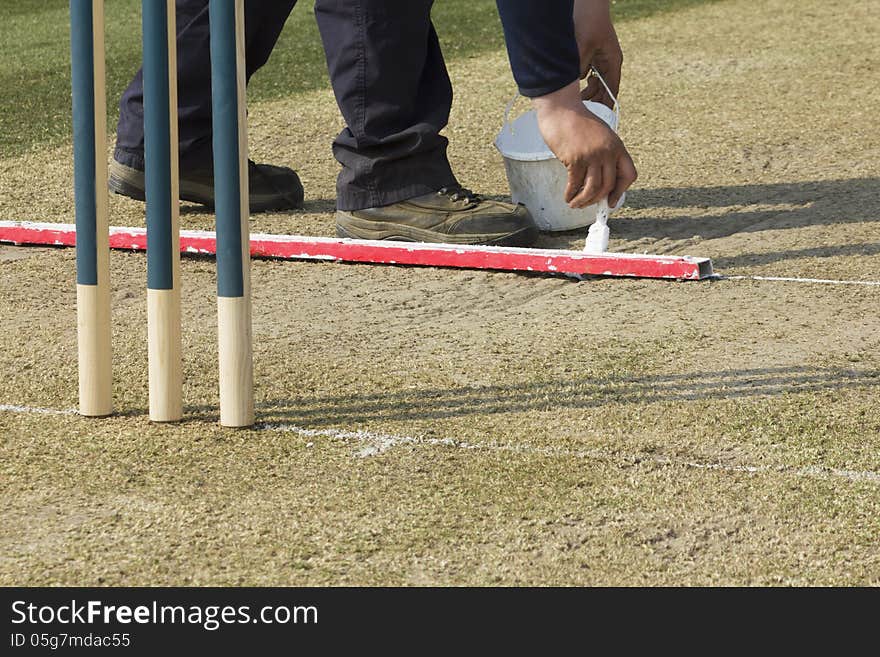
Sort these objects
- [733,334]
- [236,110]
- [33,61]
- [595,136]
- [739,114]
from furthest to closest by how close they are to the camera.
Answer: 1. [33,61]
2. [739,114]
3. [733,334]
4. [595,136]
5. [236,110]

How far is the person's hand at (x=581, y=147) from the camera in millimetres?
2459

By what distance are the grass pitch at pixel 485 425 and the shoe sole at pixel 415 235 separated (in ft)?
0.66

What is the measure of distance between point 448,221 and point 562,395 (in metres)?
1.22

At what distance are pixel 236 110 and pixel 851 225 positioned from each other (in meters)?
2.11

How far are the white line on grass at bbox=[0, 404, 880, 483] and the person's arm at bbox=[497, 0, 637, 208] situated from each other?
494 millimetres

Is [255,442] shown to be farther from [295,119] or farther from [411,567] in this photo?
[295,119]

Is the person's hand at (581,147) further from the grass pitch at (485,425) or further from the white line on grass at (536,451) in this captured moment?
the white line on grass at (536,451)

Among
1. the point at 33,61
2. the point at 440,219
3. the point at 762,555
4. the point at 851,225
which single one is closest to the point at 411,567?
the point at 762,555

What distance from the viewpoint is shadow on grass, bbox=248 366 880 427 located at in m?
2.42

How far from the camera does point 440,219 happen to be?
363cm

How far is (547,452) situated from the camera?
2.23 m

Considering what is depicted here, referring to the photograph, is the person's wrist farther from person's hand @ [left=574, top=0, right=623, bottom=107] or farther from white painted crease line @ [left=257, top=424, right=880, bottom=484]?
person's hand @ [left=574, top=0, right=623, bottom=107]

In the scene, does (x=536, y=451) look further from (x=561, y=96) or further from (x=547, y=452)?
(x=561, y=96)

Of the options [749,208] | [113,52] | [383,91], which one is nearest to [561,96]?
[383,91]
